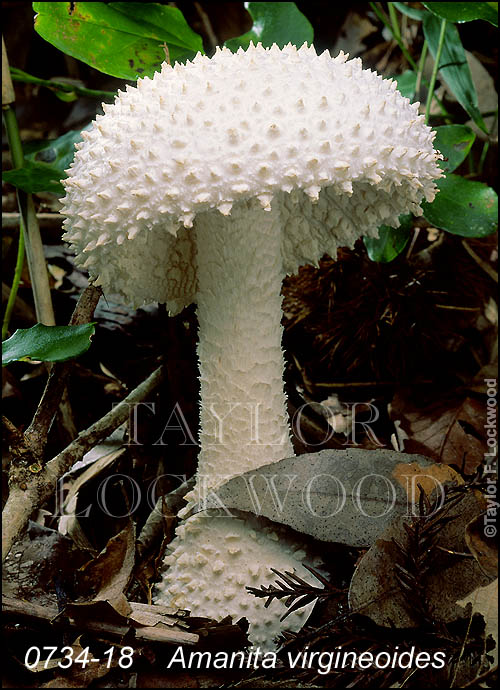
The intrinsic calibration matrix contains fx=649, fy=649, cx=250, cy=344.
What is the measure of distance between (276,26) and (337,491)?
58.6 inches

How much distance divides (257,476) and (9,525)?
23.2 inches

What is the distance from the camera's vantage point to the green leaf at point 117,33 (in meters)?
1.80

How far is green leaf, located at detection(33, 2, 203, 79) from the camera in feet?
5.91

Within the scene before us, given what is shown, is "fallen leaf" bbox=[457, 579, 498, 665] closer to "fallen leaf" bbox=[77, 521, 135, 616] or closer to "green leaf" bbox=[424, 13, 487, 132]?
"fallen leaf" bbox=[77, 521, 135, 616]

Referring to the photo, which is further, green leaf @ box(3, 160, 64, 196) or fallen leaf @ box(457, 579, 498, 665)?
green leaf @ box(3, 160, 64, 196)

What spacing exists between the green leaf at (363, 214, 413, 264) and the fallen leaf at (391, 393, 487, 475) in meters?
0.47

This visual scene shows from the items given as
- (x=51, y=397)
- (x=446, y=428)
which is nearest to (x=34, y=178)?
(x=51, y=397)

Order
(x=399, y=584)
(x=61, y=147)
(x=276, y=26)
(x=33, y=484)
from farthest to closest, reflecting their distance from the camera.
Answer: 1. (x=61, y=147)
2. (x=276, y=26)
3. (x=33, y=484)
4. (x=399, y=584)

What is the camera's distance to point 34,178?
6.30 feet

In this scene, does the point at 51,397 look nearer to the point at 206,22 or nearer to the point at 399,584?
the point at 399,584

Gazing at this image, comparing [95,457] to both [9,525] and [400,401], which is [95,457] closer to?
[9,525]

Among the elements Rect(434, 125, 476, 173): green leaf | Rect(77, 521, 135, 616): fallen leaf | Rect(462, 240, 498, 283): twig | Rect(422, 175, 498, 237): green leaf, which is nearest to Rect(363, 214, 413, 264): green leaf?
Rect(422, 175, 498, 237): green leaf

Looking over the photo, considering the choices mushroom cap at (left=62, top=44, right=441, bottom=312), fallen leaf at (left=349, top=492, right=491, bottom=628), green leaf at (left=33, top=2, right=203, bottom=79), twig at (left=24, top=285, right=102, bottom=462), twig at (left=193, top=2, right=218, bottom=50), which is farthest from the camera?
twig at (left=193, top=2, right=218, bottom=50)

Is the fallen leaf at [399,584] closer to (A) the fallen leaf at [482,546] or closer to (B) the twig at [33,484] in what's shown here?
(A) the fallen leaf at [482,546]
